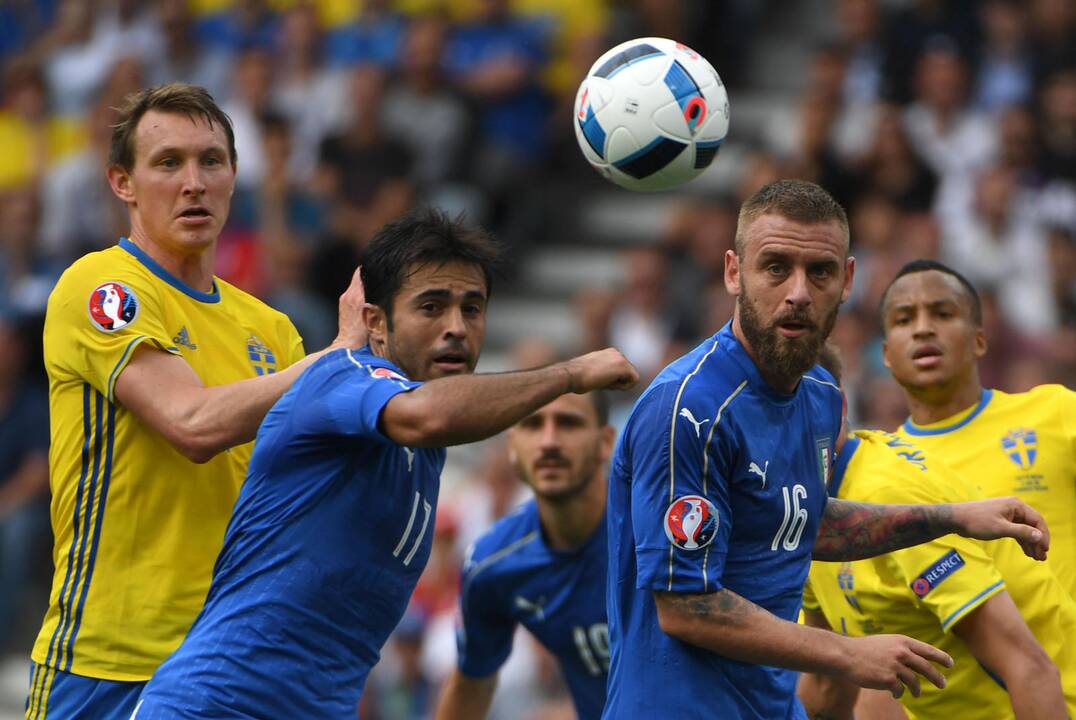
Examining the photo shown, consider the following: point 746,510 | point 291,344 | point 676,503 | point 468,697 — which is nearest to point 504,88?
point 468,697

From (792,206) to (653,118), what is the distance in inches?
40.2

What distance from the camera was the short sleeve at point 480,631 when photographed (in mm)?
7359

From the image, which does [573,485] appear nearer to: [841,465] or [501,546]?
[501,546]

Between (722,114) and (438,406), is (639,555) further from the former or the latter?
(722,114)

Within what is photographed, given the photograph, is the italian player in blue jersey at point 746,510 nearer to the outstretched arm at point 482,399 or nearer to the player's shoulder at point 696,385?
the player's shoulder at point 696,385

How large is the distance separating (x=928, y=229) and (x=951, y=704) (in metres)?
6.04

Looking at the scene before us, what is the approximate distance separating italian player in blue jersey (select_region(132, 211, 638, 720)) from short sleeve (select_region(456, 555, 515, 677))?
2.01 m

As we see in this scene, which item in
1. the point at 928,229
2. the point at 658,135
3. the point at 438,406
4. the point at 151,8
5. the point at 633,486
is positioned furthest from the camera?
the point at 151,8

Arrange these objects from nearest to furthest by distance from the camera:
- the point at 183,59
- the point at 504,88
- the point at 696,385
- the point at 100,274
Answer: the point at 696,385, the point at 100,274, the point at 504,88, the point at 183,59

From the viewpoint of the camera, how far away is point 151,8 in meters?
16.6

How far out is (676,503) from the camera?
488 cm

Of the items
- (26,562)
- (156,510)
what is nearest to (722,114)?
(156,510)

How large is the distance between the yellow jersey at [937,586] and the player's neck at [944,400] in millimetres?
450

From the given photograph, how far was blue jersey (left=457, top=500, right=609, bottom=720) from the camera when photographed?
23.8ft
